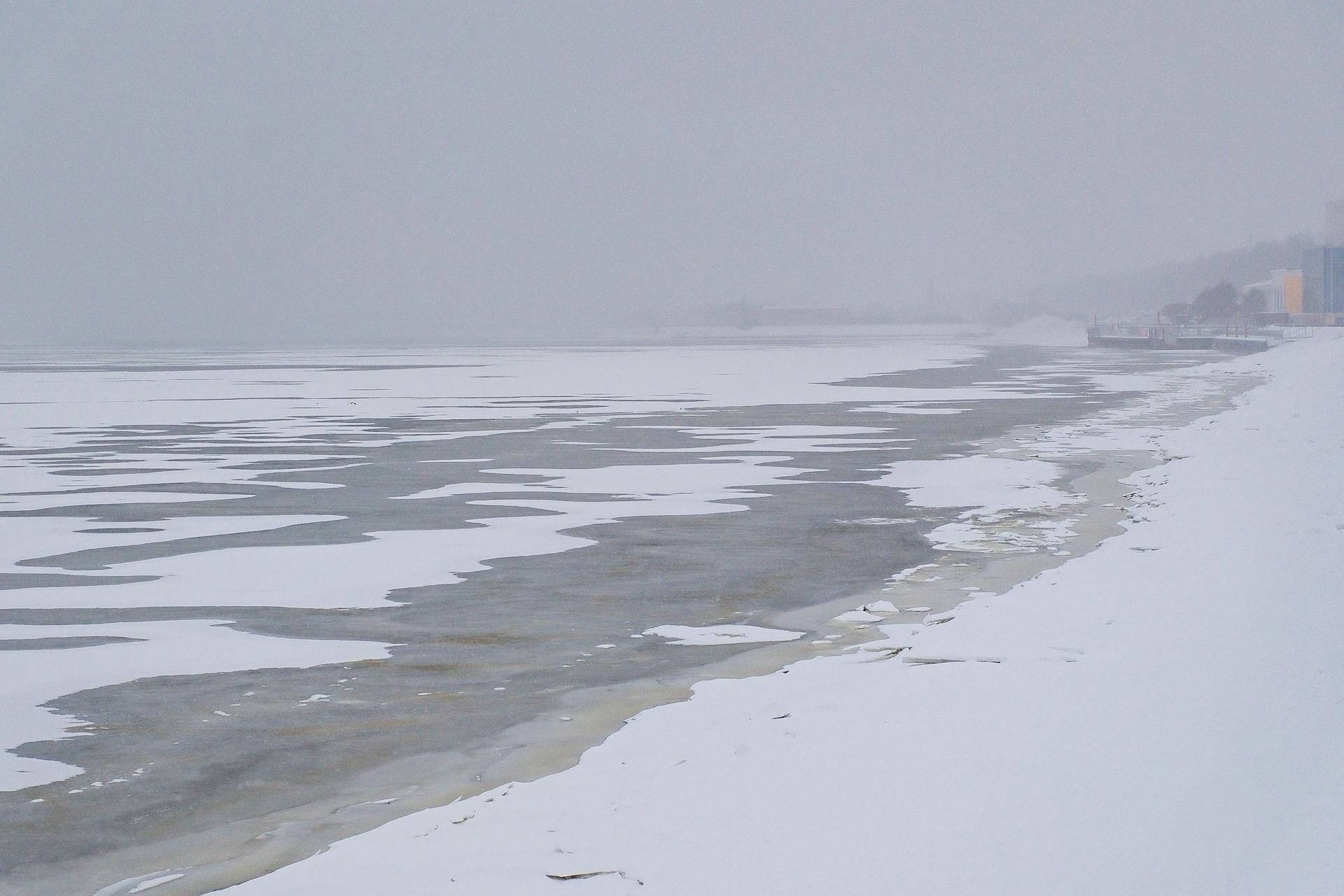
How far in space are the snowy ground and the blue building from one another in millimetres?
112463

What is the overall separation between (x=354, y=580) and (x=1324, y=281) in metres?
125

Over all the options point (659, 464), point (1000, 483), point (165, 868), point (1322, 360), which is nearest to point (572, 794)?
point (165, 868)

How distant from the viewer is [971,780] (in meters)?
5.99

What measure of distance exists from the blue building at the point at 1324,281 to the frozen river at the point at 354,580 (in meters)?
91.0

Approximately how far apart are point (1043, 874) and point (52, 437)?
2799 cm

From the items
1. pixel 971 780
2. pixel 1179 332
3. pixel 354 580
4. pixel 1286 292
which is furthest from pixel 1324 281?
pixel 971 780

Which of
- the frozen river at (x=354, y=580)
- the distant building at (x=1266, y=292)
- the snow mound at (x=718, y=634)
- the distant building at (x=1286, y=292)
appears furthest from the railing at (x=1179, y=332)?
the snow mound at (x=718, y=634)

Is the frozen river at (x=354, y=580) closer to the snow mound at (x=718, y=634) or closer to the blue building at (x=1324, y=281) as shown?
the snow mound at (x=718, y=634)

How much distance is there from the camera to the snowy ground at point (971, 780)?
5.14 meters

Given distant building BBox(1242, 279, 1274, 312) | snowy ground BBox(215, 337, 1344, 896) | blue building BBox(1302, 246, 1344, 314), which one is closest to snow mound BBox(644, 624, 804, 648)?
snowy ground BBox(215, 337, 1344, 896)

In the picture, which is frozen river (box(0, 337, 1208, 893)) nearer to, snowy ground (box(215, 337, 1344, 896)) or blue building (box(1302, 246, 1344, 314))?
snowy ground (box(215, 337, 1344, 896))

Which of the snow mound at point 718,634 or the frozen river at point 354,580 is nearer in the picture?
the frozen river at point 354,580

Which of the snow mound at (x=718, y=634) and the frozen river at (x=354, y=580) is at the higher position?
the frozen river at (x=354, y=580)

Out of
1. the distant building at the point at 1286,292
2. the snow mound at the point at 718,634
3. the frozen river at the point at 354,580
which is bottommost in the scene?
the snow mound at the point at 718,634
